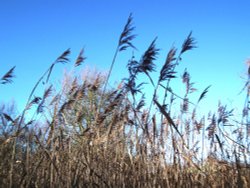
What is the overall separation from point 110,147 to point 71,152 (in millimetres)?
666

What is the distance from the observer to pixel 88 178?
3.56 meters

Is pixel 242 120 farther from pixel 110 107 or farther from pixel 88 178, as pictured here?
pixel 88 178

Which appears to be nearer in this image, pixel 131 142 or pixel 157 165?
pixel 157 165

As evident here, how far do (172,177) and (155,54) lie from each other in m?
1.61

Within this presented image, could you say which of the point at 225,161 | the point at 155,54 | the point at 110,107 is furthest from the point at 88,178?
the point at 225,161

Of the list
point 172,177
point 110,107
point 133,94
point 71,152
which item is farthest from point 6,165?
point 172,177

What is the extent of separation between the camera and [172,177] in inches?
155

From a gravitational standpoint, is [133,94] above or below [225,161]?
above

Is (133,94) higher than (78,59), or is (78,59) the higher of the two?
(78,59)

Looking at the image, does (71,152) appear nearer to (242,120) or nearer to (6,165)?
(6,165)

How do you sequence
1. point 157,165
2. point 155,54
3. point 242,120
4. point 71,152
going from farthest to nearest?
point 242,120 → point 71,152 → point 157,165 → point 155,54

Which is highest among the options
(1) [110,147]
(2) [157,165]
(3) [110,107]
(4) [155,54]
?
(4) [155,54]

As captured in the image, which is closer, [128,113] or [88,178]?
[88,178]

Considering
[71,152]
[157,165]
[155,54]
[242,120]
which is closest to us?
[155,54]
